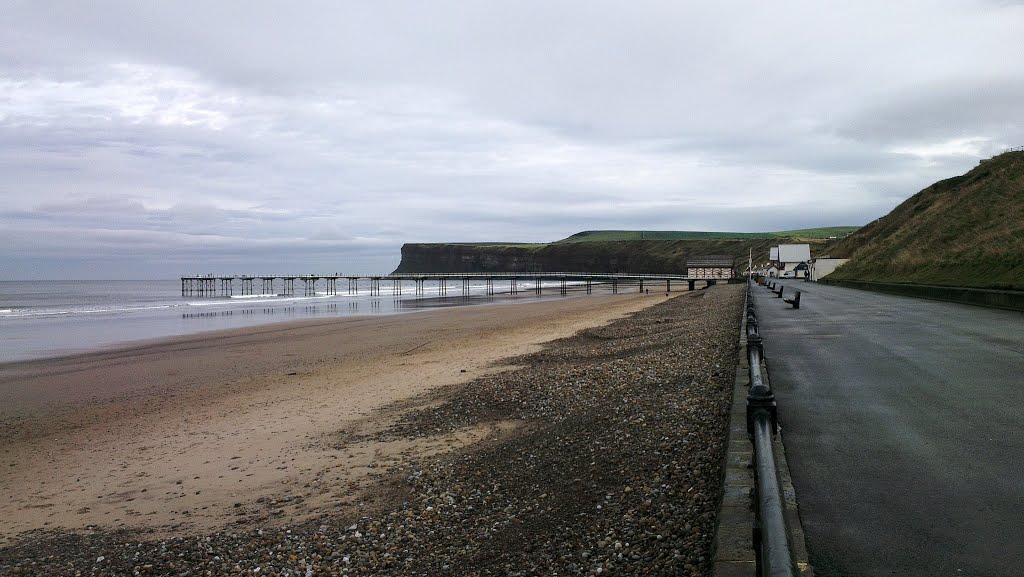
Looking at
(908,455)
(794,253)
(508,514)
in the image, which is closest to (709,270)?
(794,253)

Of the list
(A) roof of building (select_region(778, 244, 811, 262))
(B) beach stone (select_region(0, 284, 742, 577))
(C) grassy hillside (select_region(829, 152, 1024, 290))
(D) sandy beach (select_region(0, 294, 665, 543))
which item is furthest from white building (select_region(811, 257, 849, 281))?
(B) beach stone (select_region(0, 284, 742, 577))

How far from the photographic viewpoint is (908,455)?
5.23 m

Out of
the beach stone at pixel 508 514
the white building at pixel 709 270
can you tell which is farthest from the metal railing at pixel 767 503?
the white building at pixel 709 270

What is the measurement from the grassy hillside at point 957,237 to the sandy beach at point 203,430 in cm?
2023

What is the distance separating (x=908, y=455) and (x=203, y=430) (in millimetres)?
9519

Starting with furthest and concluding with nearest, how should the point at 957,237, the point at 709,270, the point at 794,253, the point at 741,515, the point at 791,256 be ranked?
1. the point at 791,256
2. the point at 794,253
3. the point at 709,270
4. the point at 957,237
5. the point at 741,515

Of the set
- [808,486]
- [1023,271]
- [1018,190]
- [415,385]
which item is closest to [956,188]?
[1018,190]

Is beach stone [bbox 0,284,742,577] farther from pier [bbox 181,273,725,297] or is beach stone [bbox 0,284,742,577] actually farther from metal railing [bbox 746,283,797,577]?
pier [bbox 181,273,725,297]

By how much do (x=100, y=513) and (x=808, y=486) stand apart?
677cm

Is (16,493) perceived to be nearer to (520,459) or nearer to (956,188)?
(520,459)

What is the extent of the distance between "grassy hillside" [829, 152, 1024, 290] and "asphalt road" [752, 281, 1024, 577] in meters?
16.3

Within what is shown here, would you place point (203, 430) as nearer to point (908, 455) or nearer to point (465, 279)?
point (908, 455)

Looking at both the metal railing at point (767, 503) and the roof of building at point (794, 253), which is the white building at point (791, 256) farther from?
the metal railing at point (767, 503)

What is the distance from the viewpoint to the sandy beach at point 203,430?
696cm
